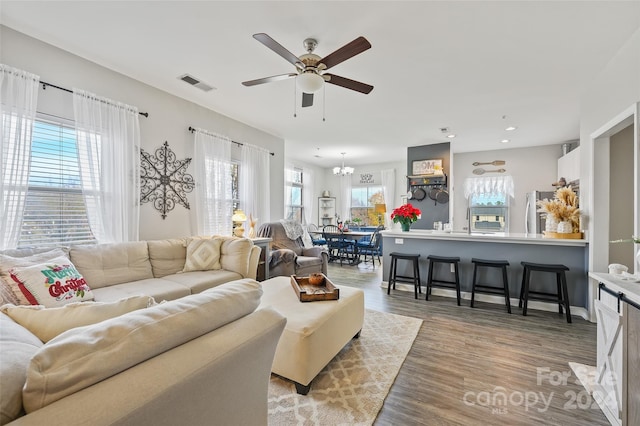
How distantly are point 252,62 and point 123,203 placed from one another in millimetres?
2131

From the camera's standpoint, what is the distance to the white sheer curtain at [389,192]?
8.21m

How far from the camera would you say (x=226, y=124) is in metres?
4.52

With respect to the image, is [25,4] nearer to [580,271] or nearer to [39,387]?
[39,387]

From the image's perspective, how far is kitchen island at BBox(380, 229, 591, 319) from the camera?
3.46 metres

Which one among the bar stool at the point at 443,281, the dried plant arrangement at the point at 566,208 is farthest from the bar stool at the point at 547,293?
the bar stool at the point at 443,281

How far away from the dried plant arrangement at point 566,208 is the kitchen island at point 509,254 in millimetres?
288

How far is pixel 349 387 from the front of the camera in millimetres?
2002

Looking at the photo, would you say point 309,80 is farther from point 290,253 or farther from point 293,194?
point 293,194

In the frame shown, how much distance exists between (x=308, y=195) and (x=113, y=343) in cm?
786

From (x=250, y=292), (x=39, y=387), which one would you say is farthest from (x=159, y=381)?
A: (x=250, y=292)

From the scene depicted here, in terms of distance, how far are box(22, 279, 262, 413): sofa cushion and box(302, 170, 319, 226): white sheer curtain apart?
23.8 ft

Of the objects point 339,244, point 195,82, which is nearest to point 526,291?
point 339,244

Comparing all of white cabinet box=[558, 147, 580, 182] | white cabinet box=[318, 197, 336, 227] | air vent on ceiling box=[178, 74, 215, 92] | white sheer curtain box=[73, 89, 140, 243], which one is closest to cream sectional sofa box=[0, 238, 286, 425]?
white sheer curtain box=[73, 89, 140, 243]

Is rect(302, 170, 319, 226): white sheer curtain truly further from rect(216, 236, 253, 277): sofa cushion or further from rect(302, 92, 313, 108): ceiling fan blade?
rect(302, 92, 313, 108): ceiling fan blade
